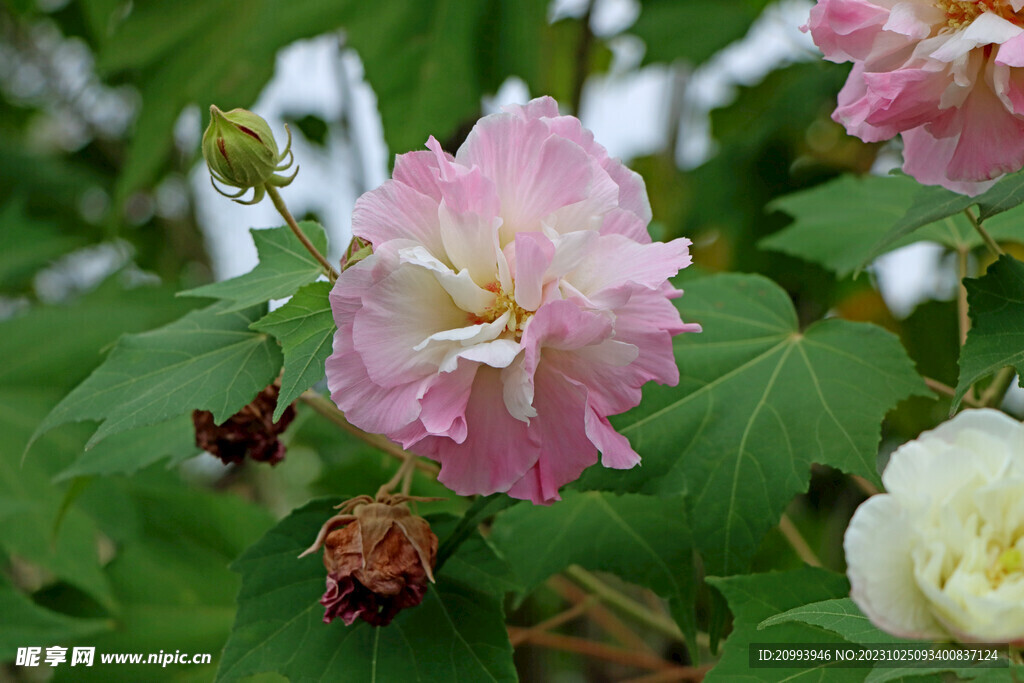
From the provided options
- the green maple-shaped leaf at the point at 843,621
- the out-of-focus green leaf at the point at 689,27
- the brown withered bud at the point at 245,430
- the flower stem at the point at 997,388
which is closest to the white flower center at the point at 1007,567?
the green maple-shaped leaf at the point at 843,621

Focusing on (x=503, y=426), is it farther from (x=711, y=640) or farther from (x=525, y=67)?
(x=525, y=67)

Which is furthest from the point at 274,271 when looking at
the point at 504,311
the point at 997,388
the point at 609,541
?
the point at 997,388

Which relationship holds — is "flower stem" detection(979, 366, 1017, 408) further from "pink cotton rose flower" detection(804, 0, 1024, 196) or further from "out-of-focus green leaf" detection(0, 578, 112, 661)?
"out-of-focus green leaf" detection(0, 578, 112, 661)

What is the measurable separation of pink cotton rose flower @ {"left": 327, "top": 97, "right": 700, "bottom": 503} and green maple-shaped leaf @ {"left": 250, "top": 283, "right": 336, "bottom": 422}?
0.14 ft

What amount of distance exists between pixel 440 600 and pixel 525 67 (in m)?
0.64

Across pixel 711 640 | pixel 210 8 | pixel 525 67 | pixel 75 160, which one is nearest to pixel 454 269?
pixel 711 640

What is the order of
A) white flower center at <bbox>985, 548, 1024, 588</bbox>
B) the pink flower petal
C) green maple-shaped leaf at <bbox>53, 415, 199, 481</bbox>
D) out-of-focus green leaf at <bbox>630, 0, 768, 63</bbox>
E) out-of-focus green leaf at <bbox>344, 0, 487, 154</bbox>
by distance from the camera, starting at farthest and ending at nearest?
out-of-focus green leaf at <bbox>630, 0, 768, 63</bbox> → out-of-focus green leaf at <bbox>344, 0, 487, 154</bbox> → green maple-shaped leaf at <bbox>53, 415, 199, 481</bbox> → the pink flower petal → white flower center at <bbox>985, 548, 1024, 588</bbox>

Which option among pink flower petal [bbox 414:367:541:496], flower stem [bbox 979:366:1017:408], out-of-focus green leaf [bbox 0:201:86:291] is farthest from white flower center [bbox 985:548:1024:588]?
out-of-focus green leaf [bbox 0:201:86:291]

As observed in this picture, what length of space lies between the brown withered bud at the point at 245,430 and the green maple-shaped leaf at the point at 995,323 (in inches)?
16.3

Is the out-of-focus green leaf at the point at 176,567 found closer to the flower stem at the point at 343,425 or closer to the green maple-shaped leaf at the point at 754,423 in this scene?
the flower stem at the point at 343,425

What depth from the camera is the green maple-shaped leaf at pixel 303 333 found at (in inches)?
17.8

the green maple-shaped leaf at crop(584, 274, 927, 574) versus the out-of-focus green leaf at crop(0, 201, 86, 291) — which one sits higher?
the green maple-shaped leaf at crop(584, 274, 927, 574)

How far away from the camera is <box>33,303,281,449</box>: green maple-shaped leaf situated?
51 centimetres

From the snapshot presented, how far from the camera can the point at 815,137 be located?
4.25 feet
